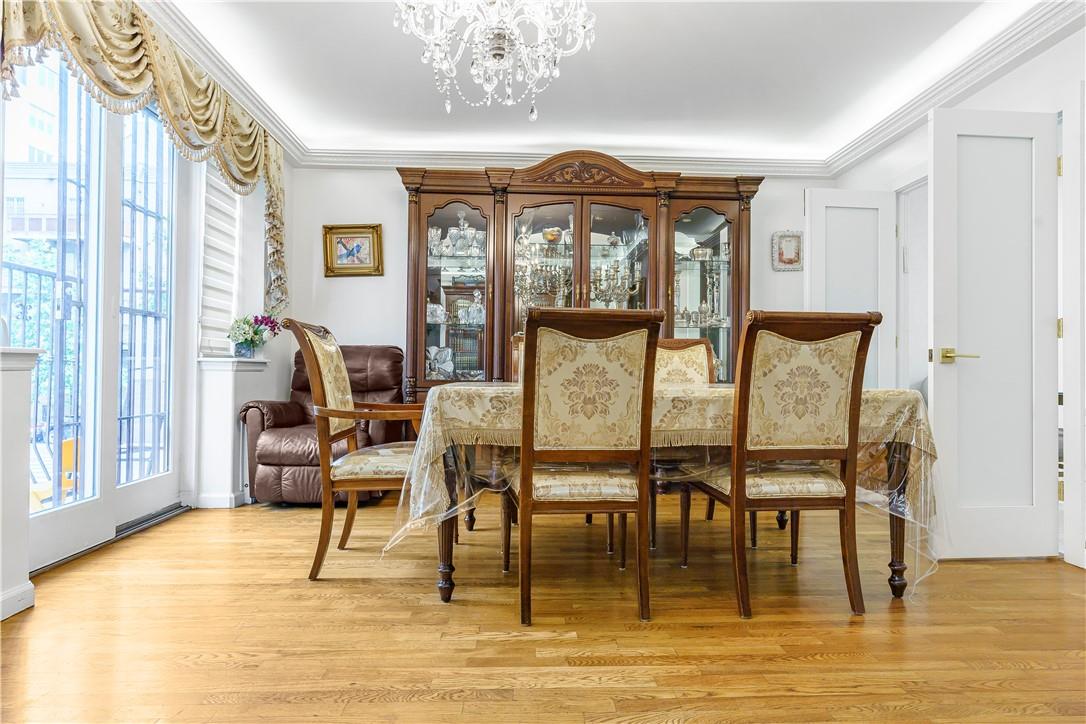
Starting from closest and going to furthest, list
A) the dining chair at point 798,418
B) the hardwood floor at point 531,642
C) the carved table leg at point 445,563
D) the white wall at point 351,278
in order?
1. the hardwood floor at point 531,642
2. the dining chair at point 798,418
3. the carved table leg at point 445,563
4. the white wall at point 351,278

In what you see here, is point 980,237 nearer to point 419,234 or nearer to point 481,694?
point 481,694

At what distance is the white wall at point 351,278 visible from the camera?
4266 mm

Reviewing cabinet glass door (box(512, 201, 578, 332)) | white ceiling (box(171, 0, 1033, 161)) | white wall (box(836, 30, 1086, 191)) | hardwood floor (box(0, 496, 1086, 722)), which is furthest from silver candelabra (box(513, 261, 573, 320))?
white wall (box(836, 30, 1086, 191))

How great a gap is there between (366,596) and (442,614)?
0.32 metres

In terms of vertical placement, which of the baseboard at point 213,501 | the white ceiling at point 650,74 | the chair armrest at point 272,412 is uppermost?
the white ceiling at point 650,74

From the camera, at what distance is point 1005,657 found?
1553 mm

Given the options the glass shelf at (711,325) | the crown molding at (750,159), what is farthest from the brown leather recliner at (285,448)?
the glass shelf at (711,325)

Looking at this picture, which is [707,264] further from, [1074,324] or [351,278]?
[351,278]

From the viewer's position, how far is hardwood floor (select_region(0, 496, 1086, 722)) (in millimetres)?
1308

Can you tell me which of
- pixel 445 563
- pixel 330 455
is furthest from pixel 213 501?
pixel 445 563

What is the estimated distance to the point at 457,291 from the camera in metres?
3.95

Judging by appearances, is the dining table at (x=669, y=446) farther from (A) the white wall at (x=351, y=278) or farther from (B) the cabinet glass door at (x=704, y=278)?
(A) the white wall at (x=351, y=278)

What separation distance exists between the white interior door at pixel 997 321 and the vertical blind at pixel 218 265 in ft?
12.3

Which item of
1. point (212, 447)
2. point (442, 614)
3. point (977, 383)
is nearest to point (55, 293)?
point (212, 447)
